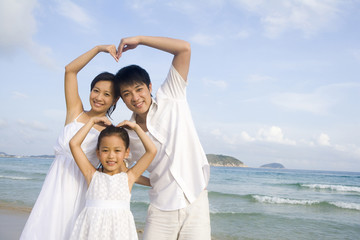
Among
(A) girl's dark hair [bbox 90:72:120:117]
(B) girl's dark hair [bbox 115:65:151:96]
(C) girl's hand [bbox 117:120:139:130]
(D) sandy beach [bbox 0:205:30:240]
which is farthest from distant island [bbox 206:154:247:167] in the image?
(C) girl's hand [bbox 117:120:139:130]

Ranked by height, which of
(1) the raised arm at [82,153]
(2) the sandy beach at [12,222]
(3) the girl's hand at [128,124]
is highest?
(3) the girl's hand at [128,124]

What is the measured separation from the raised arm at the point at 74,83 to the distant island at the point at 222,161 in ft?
224

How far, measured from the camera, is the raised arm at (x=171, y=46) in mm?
2533

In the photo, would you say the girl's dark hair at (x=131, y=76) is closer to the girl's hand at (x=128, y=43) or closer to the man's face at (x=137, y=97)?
the man's face at (x=137, y=97)

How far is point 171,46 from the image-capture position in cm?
254

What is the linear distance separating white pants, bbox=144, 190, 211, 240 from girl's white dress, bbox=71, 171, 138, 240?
0.59ft

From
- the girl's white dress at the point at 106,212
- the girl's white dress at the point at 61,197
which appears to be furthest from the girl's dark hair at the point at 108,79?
the girl's white dress at the point at 106,212

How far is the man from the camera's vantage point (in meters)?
2.43

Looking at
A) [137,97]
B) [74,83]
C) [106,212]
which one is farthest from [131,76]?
[106,212]

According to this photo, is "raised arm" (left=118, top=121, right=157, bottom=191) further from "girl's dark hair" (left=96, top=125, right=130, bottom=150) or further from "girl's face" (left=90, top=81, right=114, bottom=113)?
"girl's face" (left=90, top=81, right=114, bottom=113)

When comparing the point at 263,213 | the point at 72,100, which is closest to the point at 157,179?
the point at 72,100

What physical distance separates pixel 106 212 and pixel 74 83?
1140 millimetres

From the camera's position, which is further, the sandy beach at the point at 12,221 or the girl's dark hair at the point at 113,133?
the sandy beach at the point at 12,221

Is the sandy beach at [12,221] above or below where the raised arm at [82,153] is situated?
below
